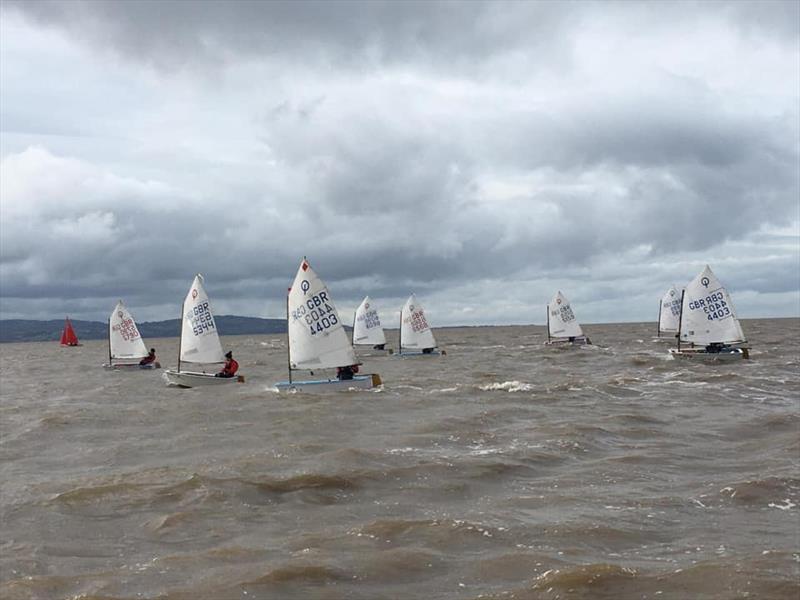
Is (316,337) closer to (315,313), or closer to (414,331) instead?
(315,313)

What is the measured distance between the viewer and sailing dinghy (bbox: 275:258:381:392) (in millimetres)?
30312

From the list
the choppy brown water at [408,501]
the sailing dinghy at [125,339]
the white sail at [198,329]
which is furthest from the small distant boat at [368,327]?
the choppy brown water at [408,501]

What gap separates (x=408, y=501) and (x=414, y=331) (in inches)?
1762

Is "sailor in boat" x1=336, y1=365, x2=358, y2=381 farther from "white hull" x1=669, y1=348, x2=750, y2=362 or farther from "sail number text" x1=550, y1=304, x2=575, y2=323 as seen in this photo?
"sail number text" x1=550, y1=304, x2=575, y2=323

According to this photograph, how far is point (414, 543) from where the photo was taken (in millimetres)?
10414

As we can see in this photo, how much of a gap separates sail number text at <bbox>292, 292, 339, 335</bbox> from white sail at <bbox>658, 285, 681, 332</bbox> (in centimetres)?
4959

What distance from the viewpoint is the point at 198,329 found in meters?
34.8

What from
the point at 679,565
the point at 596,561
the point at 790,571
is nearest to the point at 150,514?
the point at 596,561

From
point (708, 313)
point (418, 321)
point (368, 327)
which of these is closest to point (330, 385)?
point (708, 313)

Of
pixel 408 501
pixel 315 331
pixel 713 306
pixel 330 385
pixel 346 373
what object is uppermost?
pixel 713 306

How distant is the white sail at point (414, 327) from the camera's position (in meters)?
56.7

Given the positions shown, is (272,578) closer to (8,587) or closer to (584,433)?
(8,587)

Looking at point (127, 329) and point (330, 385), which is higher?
point (127, 329)

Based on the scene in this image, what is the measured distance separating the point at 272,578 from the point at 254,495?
4545 millimetres
